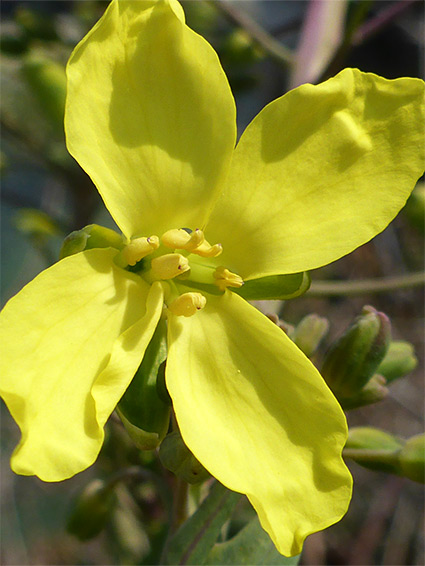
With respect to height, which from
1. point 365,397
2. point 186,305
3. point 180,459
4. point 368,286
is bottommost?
point 368,286

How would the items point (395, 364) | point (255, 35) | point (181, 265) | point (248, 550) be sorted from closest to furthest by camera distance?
1. point (181, 265)
2. point (248, 550)
3. point (395, 364)
4. point (255, 35)

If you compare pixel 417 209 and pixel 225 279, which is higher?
pixel 225 279

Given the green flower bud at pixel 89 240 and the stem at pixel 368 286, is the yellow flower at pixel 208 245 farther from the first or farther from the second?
the stem at pixel 368 286

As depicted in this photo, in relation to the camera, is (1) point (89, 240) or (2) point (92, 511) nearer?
(1) point (89, 240)

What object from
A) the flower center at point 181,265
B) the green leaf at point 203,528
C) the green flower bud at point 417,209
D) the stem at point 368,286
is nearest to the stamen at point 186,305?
the flower center at point 181,265

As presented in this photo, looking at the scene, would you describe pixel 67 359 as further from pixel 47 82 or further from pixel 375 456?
pixel 47 82

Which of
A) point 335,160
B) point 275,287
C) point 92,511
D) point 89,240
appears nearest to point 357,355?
point 275,287

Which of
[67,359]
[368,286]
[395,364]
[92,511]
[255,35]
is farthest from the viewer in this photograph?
[255,35]
